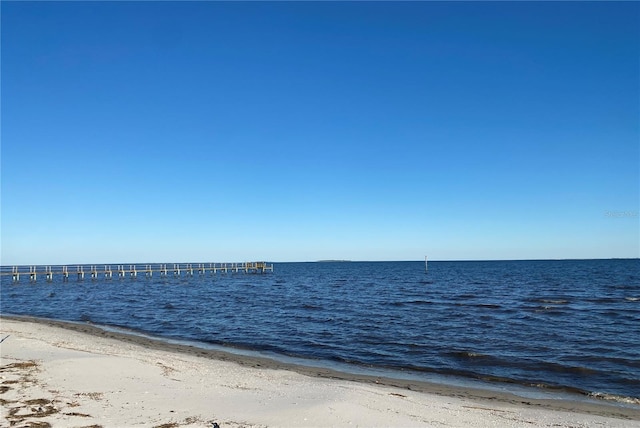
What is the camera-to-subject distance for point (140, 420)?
7.95 m

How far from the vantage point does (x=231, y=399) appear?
965 cm

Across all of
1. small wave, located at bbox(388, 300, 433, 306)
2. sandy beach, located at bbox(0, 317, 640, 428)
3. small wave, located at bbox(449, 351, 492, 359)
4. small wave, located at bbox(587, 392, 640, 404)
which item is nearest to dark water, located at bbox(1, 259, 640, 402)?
small wave, located at bbox(449, 351, 492, 359)

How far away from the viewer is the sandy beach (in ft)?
26.8

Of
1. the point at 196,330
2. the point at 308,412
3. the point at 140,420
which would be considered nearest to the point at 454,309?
the point at 196,330

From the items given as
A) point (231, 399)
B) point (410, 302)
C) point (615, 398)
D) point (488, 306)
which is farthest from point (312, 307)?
point (231, 399)

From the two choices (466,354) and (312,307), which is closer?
(466,354)

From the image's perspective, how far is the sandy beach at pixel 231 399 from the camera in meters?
8.17

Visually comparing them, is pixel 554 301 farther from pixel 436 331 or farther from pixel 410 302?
pixel 436 331

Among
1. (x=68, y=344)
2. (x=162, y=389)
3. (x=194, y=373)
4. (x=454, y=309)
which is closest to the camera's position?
(x=162, y=389)

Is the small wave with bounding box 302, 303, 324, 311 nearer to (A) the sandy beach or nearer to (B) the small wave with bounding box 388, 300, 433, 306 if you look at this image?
(B) the small wave with bounding box 388, 300, 433, 306

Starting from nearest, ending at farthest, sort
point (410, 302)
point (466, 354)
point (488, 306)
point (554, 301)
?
point (466, 354) < point (488, 306) < point (554, 301) < point (410, 302)

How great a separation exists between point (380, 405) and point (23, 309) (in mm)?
33451

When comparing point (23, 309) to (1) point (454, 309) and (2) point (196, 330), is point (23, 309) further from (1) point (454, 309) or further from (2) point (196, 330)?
(1) point (454, 309)

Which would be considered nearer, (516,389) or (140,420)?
(140,420)
